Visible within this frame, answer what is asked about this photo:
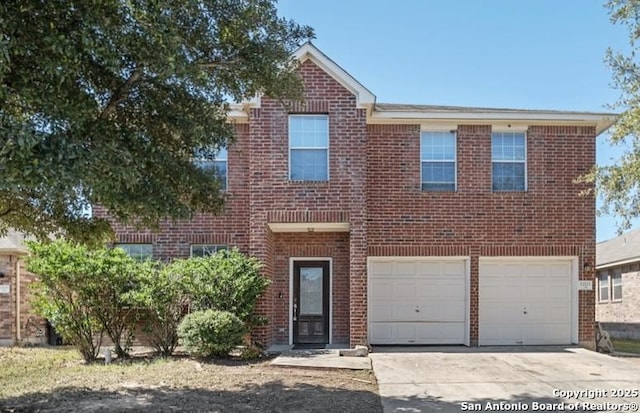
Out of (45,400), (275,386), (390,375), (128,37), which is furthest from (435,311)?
(128,37)

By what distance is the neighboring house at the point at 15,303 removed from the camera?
16.3 m

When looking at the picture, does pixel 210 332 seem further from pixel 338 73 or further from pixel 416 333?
pixel 338 73

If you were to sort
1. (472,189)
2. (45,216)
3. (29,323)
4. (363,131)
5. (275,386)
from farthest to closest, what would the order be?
(29,323)
(472,189)
(363,131)
(275,386)
(45,216)

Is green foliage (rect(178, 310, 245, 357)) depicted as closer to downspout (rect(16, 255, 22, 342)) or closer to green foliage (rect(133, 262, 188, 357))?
green foliage (rect(133, 262, 188, 357))

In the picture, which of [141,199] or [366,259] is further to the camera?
[366,259]

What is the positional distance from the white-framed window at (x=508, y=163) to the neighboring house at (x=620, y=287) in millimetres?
9647

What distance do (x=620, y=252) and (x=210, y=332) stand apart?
18.7 meters

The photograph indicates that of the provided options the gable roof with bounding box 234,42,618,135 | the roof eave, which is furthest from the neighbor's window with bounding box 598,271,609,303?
the roof eave

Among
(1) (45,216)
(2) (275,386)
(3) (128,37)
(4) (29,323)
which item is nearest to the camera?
(3) (128,37)

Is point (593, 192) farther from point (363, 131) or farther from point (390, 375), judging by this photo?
point (390, 375)

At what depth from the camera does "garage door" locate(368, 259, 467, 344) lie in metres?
14.9

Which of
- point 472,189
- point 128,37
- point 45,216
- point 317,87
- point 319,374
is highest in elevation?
point 317,87

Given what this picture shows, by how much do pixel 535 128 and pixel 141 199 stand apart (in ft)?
37.0

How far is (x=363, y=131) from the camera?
541 inches
